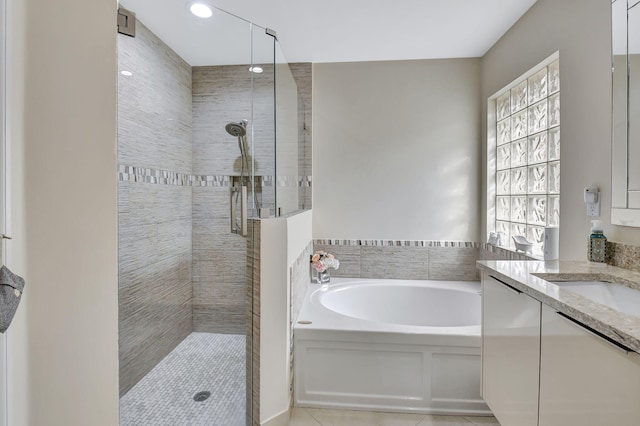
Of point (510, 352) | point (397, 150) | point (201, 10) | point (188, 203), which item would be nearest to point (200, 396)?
point (188, 203)

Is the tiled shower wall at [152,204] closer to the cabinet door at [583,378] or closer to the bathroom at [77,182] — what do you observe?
the bathroom at [77,182]

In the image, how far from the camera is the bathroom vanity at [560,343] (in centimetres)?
82

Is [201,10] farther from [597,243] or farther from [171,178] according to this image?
[597,243]

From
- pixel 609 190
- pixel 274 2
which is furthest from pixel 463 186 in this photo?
pixel 274 2

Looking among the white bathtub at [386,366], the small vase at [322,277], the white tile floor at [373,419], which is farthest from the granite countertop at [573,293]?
the small vase at [322,277]

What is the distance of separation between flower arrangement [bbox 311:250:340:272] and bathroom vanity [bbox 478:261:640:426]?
57.1 inches

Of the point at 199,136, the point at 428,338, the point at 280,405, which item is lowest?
the point at 280,405

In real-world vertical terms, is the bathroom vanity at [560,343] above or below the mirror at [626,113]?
below

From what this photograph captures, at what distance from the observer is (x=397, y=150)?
3049 millimetres

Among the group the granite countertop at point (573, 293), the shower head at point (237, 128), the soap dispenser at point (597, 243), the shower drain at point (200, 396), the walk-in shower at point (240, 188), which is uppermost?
the shower head at point (237, 128)

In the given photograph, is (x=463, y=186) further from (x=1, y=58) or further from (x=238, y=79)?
(x=1, y=58)

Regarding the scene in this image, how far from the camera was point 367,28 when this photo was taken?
2.42 meters

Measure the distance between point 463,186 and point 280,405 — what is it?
89.9 inches

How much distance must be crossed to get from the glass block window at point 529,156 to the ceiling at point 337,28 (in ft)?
1.64
